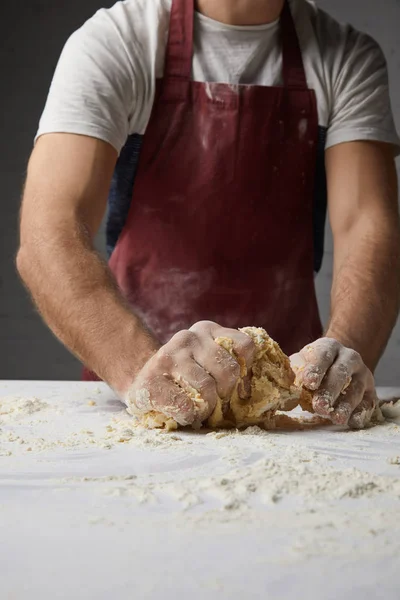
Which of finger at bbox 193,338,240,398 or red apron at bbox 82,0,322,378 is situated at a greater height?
red apron at bbox 82,0,322,378

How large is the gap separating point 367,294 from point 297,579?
1087 millimetres

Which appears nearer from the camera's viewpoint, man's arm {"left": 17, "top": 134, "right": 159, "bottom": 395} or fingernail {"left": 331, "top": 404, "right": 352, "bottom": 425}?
fingernail {"left": 331, "top": 404, "right": 352, "bottom": 425}

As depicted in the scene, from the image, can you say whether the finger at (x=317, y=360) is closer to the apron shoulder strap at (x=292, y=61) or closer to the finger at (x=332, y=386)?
the finger at (x=332, y=386)

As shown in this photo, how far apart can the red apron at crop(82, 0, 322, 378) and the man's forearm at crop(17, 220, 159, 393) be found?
407mm

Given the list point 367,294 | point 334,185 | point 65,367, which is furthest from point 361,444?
point 65,367

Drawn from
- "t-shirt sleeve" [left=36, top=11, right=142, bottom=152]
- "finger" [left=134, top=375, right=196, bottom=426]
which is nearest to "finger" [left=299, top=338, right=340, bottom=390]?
"finger" [left=134, top=375, right=196, bottom=426]

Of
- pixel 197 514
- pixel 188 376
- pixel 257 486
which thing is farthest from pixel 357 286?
pixel 197 514

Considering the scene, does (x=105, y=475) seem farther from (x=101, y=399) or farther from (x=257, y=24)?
(x=257, y=24)

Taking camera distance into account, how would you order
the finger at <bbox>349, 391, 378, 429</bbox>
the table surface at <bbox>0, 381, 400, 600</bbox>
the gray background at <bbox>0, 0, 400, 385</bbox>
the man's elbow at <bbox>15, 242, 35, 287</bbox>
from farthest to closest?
the gray background at <bbox>0, 0, 400, 385</bbox>, the man's elbow at <bbox>15, 242, 35, 287</bbox>, the finger at <bbox>349, 391, 378, 429</bbox>, the table surface at <bbox>0, 381, 400, 600</bbox>

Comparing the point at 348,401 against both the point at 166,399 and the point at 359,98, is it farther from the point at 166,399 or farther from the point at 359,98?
the point at 359,98

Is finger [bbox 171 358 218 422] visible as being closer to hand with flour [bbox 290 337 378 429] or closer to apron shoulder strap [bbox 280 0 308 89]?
hand with flour [bbox 290 337 378 429]

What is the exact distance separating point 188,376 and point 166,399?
0.05 meters

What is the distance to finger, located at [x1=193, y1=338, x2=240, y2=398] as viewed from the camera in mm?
1142

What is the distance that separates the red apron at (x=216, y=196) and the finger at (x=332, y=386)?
0.70 m
